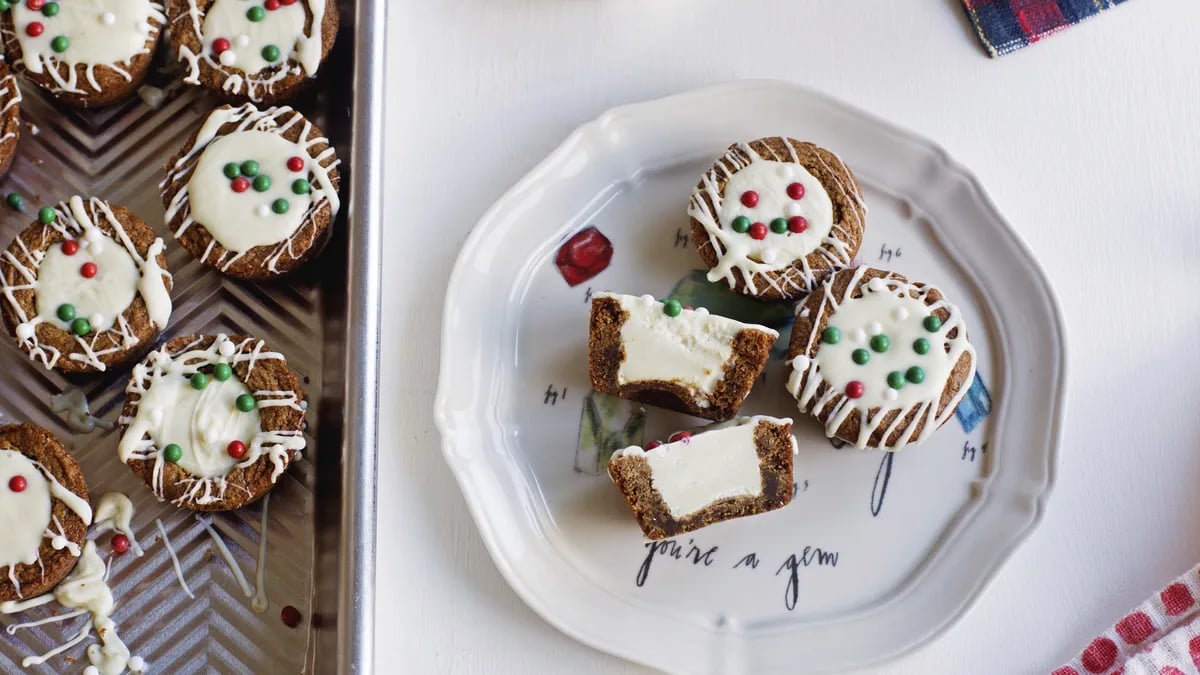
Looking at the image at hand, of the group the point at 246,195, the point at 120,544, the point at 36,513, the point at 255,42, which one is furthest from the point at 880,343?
the point at 36,513

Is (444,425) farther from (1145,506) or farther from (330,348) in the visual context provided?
(1145,506)

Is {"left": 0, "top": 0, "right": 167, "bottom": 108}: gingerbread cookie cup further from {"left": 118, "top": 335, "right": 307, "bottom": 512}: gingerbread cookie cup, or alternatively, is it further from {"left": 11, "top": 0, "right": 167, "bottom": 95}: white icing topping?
{"left": 118, "top": 335, "right": 307, "bottom": 512}: gingerbread cookie cup

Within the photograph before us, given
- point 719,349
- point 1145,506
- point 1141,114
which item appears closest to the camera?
point 719,349

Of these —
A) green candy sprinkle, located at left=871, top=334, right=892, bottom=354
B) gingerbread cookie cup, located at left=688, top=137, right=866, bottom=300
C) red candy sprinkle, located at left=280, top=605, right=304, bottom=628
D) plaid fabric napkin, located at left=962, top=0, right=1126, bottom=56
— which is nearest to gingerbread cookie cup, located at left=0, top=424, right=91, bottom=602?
red candy sprinkle, located at left=280, top=605, right=304, bottom=628

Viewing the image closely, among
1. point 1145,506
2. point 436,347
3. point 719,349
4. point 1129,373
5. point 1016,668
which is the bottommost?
point 436,347

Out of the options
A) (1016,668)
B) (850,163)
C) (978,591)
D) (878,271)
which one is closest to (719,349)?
(878,271)
